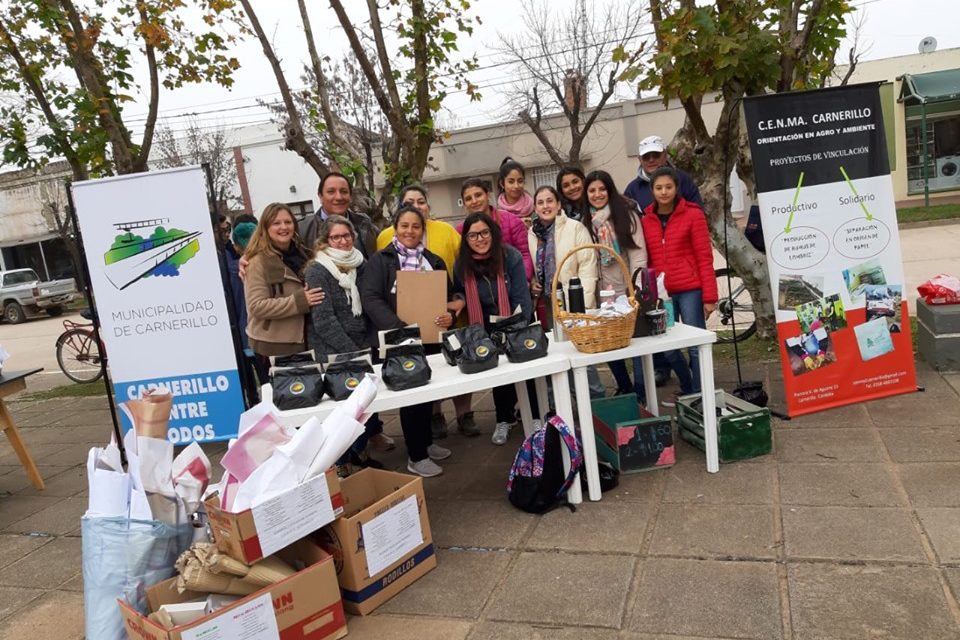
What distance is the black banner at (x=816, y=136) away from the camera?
13.5 ft

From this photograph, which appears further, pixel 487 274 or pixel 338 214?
pixel 338 214

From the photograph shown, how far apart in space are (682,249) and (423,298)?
1681 mm

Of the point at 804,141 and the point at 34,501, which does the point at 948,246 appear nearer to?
the point at 804,141

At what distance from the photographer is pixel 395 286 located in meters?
4.07

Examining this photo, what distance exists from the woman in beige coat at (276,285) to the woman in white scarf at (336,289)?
0.13 metres

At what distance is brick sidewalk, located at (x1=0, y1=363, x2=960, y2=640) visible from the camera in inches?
95.3

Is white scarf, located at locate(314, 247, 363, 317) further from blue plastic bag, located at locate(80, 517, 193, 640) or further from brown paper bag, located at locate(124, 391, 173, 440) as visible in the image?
blue plastic bag, located at locate(80, 517, 193, 640)

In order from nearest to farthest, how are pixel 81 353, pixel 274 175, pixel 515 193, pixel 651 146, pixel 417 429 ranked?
1. pixel 417 429
2. pixel 515 193
3. pixel 651 146
4. pixel 81 353
5. pixel 274 175

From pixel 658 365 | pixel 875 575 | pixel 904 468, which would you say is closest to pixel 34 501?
pixel 658 365

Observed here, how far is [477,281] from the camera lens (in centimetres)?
422

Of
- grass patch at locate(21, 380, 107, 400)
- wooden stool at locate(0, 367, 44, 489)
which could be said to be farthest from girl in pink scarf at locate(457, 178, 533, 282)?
grass patch at locate(21, 380, 107, 400)

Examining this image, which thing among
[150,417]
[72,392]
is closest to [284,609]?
[150,417]

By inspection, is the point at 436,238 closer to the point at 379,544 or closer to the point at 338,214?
the point at 338,214

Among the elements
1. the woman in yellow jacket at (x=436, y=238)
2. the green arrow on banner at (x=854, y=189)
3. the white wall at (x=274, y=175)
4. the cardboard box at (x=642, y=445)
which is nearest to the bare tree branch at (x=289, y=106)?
the woman in yellow jacket at (x=436, y=238)
